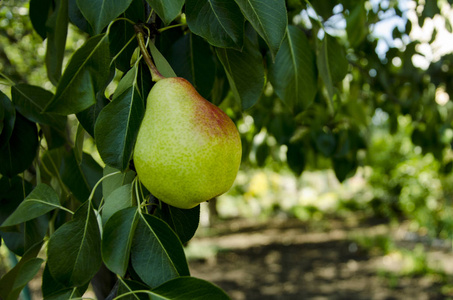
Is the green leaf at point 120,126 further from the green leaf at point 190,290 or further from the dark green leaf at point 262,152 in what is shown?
the dark green leaf at point 262,152

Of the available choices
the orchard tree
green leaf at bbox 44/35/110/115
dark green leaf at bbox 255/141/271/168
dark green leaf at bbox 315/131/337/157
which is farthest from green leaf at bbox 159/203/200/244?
dark green leaf at bbox 255/141/271/168

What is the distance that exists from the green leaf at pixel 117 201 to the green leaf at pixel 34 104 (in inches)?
12.1

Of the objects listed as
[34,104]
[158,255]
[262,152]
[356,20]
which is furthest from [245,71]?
[262,152]

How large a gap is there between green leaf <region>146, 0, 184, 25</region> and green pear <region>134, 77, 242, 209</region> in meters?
0.09

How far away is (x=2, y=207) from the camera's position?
87cm

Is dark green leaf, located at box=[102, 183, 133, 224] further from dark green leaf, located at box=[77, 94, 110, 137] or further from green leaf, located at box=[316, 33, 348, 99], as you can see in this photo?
green leaf, located at box=[316, 33, 348, 99]

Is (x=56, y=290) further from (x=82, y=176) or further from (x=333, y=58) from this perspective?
(x=333, y=58)

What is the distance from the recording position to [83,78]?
1.82 ft

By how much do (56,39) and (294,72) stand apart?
17.1 inches

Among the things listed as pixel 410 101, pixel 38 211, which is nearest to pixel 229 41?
pixel 38 211

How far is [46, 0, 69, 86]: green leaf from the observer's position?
70 cm

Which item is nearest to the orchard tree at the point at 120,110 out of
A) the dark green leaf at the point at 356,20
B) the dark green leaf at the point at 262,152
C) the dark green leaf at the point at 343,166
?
the dark green leaf at the point at 356,20

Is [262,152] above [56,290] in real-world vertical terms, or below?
below

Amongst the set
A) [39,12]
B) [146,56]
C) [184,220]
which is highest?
[146,56]
